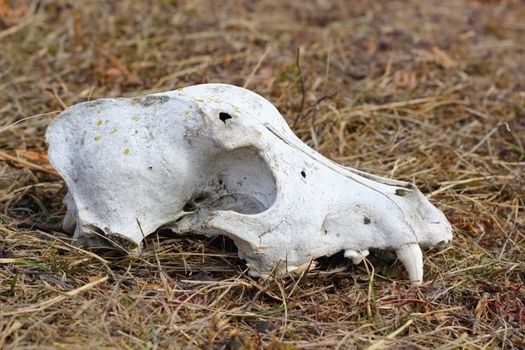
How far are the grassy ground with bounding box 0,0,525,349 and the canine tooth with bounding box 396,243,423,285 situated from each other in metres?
0.05

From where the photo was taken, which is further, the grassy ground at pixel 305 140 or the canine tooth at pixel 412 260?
the canine tooth at pixel 412 260

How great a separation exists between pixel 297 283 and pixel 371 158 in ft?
4.62

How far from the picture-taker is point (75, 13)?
5.53m

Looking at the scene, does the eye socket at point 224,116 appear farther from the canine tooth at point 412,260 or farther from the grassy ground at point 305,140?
the canine tooth at point 412,260

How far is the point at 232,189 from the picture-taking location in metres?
2.85

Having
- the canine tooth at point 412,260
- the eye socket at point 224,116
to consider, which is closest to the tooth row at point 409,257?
the canine tooth at point 412,260

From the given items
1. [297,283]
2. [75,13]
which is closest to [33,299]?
[297,283]

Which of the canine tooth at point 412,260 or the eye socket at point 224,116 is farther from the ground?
the eye socket at point 224,116

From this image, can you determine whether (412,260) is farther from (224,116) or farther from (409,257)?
(224,116)

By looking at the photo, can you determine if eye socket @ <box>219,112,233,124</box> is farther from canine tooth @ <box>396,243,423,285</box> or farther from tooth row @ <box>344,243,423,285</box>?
canine tooth @ <box>396,243,423,285</box>

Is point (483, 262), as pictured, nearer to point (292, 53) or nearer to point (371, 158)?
point (371, 158)

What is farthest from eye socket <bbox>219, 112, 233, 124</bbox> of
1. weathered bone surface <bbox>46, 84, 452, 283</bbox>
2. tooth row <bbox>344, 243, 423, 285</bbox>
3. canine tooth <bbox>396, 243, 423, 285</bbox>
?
canine tooth <bbox>396, 243, 423, 285</bbox>

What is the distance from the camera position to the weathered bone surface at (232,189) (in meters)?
2.69

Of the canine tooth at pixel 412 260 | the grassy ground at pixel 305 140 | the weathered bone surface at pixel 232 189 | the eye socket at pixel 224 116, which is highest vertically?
the eye socket at pixel 224 116
